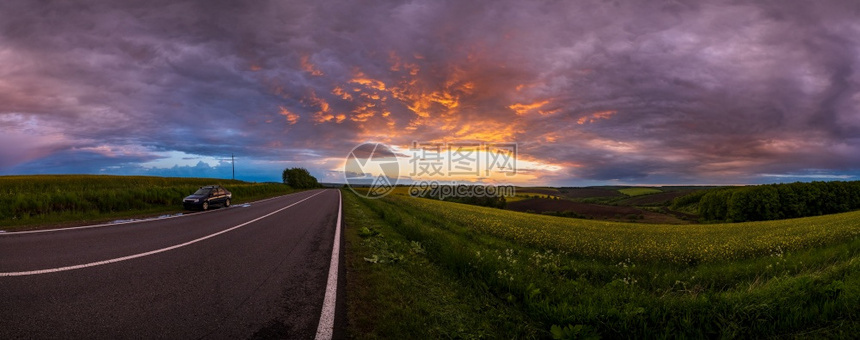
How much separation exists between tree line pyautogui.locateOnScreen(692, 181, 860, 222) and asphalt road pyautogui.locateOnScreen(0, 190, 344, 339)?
1703 inches

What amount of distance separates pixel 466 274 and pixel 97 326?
17.1 ft

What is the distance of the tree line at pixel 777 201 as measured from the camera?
3331cm

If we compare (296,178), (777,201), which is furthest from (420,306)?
(296,178)

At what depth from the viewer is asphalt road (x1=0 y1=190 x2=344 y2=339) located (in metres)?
3.55

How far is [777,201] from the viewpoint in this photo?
33.8m

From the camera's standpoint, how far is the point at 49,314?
3.79 m

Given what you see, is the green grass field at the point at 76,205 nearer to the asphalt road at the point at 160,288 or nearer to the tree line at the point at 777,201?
the asphalt road at the point at 160,288

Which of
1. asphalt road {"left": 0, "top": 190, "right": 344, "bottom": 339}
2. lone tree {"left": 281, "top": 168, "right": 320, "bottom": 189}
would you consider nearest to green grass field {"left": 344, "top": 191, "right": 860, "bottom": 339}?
asphalt road {"left": 0, "top": 190, "right": 344, "bottom": 339}

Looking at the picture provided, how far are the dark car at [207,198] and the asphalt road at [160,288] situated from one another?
10.3 m

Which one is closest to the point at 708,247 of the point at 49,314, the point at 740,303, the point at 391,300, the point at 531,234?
the point at 531,234

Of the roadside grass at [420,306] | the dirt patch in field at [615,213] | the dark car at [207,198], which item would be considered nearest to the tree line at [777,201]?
the dirt patch in field at [615,213]

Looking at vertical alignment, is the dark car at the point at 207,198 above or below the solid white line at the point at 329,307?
Result: above

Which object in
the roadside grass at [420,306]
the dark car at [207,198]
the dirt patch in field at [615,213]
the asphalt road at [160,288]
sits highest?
the dark car at [207,198]

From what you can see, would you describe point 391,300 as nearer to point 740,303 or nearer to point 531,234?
point 740,303
